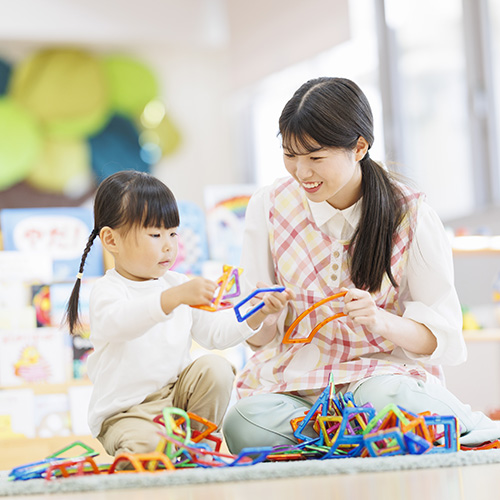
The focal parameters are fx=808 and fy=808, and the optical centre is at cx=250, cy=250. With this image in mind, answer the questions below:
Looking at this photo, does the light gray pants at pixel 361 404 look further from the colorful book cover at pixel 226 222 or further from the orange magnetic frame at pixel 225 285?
the colorful book cover at pixel 226 222

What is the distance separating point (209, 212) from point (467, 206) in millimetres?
1148

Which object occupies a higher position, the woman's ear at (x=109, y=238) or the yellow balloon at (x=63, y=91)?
the yellow balloon at (x=63, y=91)

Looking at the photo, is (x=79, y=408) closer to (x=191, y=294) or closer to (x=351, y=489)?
(x=191, y=294)

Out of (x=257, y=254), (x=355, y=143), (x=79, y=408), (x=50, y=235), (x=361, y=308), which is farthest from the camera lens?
(x=50, y=235)

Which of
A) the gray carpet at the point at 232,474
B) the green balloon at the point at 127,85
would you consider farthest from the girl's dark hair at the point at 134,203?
the green balloon at the point at 127,85

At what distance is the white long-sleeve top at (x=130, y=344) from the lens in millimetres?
1191

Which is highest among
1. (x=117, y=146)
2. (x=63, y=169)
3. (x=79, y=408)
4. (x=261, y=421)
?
(x=117, y=146)

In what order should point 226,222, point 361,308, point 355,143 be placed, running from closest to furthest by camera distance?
1. point 361,308
2. point 355,143
3. point 226,222

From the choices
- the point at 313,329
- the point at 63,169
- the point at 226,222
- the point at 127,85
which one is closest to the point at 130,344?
the point at 313,329

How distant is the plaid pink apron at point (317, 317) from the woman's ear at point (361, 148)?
0.12 m

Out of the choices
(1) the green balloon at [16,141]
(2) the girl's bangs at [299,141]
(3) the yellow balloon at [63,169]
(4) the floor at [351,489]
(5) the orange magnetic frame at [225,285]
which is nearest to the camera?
(4) the floor at [351,489]

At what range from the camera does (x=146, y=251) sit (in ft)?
4.05

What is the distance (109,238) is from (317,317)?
0.38 metres

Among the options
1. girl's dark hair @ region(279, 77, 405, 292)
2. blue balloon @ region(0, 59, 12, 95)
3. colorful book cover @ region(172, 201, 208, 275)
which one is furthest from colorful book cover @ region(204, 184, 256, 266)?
blue balloon @ region(0, 59, 12, 95)
